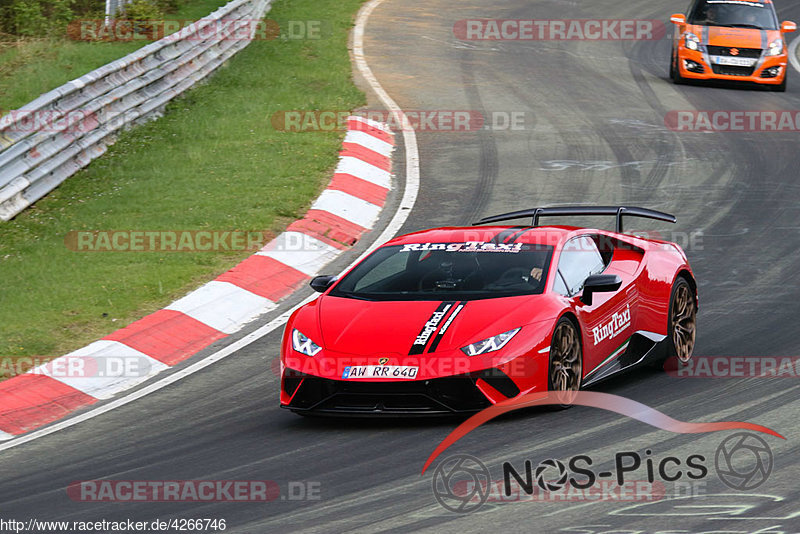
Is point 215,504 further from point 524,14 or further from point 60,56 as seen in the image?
point 524,14

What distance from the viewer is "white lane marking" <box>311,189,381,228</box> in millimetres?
14367

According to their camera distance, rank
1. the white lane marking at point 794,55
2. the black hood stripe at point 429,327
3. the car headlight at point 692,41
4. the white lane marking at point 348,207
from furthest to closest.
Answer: the white lane marking at point 794,55 → the car headlight at point 692,41 → the white lane marking at point 348,207 → the black hood stripe at point 429,327

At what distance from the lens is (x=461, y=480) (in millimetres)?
6828

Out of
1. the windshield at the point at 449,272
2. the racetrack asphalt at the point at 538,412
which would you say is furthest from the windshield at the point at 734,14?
the windshield at the point at 449,272

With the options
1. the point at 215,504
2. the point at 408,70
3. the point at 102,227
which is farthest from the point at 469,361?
the point at 408,70

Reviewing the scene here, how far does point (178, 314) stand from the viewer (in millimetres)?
11133

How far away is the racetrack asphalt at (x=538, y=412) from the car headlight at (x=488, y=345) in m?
0.45

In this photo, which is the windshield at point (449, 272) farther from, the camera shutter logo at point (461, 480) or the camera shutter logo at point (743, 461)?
the camera shutter logo at point (743, 461)

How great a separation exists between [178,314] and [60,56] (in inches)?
353
